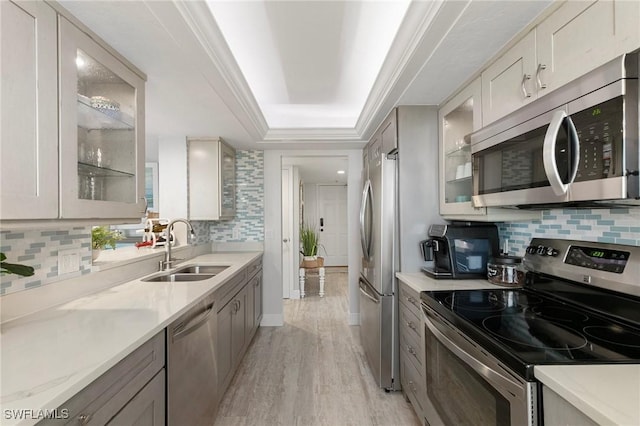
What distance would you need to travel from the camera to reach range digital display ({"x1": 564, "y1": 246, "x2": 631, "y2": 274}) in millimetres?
1196

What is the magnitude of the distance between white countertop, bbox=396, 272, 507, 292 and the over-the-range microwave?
1.95 ft

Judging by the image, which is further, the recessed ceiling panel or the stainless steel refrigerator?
the stainless steel refrigerator

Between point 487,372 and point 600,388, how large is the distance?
1.13 ft

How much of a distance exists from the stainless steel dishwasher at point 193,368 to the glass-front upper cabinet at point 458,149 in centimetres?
171

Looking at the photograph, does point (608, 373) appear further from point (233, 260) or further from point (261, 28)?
point (233, 260)

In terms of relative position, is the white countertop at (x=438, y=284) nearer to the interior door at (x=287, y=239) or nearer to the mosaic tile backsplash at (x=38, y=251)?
the mosaic tile backsplash at (x=38, y=251)

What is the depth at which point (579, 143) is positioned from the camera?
1.03m

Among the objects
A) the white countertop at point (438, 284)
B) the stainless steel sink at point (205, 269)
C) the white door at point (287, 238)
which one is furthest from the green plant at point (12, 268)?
the white door at point (287, 238)

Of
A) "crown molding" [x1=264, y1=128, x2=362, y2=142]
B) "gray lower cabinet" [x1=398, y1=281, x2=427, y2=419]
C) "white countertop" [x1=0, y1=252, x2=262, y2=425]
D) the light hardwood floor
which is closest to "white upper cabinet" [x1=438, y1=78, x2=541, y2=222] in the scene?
"gray lower cabinet" [x1=398, y1=281, x2=427, y2=419]

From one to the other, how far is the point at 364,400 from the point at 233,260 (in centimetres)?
167

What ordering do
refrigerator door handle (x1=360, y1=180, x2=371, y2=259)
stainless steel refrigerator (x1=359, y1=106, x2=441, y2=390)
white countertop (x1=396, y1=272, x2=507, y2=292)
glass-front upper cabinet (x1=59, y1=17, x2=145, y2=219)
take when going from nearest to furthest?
glass-front upper cabinet (x1=59, y1=17, x2=145, y2=219), white countertop (x1=396, y1=272, x2=507, y2=292), stainless steel refrigerator (x1=359, y1=106, x2=441, y2=390), refrigerator door handle (x1=360, y1=180, x2=371, y2=259)

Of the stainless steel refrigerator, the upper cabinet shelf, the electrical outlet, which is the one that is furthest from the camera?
the stainless steel refrigerator

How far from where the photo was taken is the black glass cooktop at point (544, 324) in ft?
2.99

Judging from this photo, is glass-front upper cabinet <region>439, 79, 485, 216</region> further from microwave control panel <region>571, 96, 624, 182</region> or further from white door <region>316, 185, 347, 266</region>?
white door <region>316, 185, 347, 266</region>
